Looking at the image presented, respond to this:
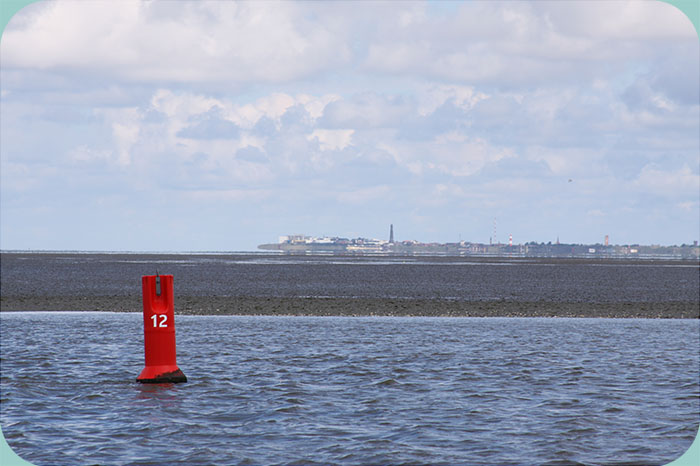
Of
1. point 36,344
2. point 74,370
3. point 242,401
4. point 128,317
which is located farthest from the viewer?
point 128,317

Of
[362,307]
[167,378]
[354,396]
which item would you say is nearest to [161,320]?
[167,378]

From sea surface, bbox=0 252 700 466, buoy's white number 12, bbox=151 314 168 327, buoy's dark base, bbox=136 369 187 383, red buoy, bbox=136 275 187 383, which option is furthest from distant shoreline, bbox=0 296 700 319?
buoy's white number 12, bbox=151 314 168 327

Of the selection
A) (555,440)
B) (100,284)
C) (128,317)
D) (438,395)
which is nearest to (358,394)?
(438,395)

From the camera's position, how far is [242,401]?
15352 millimetres

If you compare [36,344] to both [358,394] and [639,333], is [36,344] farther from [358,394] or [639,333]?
[639,333]

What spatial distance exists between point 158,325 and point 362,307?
23.4 m

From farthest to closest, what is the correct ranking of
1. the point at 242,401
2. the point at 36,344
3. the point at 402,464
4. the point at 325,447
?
→ the point at 36,344 → the point at 242,401 → the point at 325,447 → the point at 402,464

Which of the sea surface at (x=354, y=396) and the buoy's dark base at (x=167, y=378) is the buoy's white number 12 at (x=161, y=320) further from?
the sea surface at (x=354, y=396)

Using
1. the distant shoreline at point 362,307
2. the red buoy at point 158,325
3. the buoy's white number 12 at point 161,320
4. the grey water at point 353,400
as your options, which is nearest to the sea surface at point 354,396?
the grey water at point 353,400

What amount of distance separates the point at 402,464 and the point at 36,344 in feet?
49.8

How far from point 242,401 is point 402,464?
4.80 m

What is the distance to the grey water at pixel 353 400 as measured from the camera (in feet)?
39.5

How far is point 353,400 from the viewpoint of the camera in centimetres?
1553

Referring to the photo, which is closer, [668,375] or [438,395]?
[438,395]
